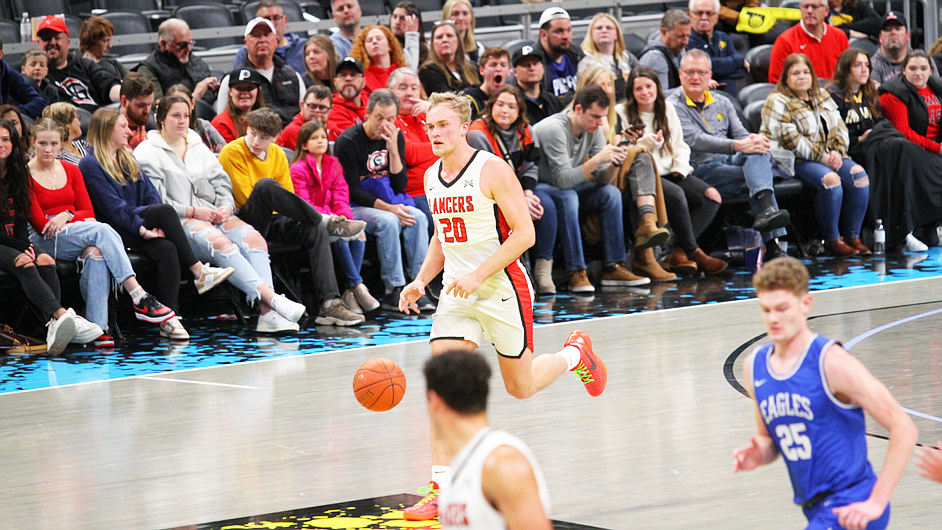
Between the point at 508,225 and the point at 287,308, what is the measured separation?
12.6 ft

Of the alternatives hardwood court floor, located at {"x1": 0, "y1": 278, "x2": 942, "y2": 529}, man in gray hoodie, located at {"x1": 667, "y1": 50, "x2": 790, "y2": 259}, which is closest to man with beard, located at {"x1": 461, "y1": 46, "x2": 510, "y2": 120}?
man in gray hoodie, located at {"x1": 667, "y1": 50, "x2": 790, "y2": 259}

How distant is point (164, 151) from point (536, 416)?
4.21 meters

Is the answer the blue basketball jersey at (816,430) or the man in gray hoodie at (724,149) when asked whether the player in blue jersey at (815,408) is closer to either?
the blue basketball jersey at (816,430)

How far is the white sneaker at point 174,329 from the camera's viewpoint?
7941mm

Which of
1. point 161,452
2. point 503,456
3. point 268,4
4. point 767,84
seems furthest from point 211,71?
point 503,456

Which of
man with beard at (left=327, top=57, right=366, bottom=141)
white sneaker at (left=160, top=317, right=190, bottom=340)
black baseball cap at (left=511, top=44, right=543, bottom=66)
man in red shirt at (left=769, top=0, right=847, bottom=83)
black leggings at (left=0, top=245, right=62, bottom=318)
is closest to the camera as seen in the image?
black leggings at (left=0, top=245, right=62, bottom=318)

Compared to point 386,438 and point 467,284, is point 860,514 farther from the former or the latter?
point 386,438

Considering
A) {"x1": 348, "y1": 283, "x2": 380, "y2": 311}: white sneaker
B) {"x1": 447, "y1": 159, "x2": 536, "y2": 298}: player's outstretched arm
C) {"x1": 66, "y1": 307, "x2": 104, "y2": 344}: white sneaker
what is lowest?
{"x1": 348, "y1": 283, "x2": 380, "y2": 311}: white sneaker

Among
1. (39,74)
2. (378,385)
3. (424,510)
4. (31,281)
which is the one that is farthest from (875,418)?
(39,74)

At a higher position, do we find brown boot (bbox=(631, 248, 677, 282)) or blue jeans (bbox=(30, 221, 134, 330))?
blue jeans (bbox=(30, 221, 134, 330))

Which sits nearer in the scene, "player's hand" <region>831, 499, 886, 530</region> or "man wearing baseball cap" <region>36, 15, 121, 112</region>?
"player's hand" <region>831, 499, 886, 530</region>

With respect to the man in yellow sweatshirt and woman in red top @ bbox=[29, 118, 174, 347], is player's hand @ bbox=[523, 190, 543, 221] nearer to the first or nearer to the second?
the man in yellow sweatshirt

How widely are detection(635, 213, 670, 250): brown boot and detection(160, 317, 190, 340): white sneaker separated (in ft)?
12.8

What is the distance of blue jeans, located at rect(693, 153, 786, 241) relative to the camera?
397 inches
